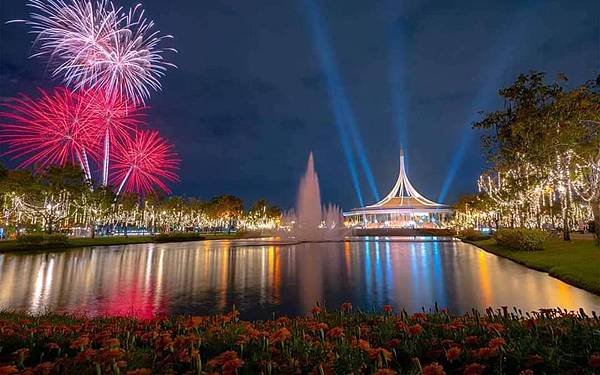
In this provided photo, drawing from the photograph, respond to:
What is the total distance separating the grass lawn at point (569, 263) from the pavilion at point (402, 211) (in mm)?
98963

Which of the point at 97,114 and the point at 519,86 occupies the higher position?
the point at 97,114

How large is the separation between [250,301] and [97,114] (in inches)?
1891

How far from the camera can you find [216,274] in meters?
21.2

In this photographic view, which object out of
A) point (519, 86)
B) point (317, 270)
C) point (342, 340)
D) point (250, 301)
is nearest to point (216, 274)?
point (317, 270)

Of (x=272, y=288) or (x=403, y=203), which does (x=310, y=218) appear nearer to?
(x=272, y=288)

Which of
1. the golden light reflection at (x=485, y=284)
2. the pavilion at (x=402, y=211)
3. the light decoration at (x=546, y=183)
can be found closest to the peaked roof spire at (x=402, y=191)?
the pavilion at (x=402, y=211)

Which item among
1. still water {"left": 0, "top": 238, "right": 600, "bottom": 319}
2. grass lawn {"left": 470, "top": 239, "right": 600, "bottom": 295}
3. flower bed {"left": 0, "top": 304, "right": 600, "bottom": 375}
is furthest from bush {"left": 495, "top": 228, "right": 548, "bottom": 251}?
flower bed {"left": 0, "top": 304, "right": 600, "bottom": 375}

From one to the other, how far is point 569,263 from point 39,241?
47418 mm

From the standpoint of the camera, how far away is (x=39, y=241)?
4088 centimetres

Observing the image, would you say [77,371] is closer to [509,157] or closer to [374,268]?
[374,268]

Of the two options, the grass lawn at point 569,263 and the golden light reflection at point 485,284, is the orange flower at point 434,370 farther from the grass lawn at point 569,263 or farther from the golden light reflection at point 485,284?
the grass lawn at point 569,263

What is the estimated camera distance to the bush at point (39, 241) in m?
39.8

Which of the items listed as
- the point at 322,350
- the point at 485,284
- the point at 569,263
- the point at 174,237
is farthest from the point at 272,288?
the point at 174,237

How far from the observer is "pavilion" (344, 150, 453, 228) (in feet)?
436
